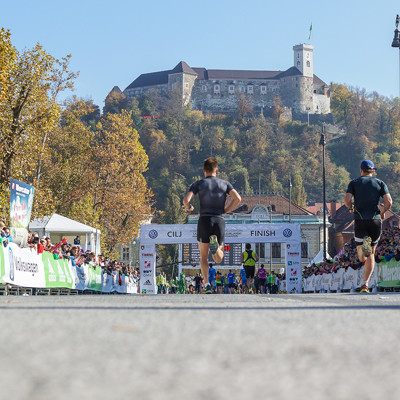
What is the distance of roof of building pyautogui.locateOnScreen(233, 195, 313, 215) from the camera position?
118m

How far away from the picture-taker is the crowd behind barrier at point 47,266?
1988 cm

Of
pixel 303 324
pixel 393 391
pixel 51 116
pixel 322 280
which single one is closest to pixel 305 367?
pixel 393 391

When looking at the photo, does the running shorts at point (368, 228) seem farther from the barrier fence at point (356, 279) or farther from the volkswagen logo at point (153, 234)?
the volkswagen logo at point (153, 234)

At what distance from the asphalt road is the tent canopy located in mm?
33569

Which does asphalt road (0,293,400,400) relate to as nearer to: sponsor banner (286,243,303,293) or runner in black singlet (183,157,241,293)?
runner in black singlet (183,157,241,293)

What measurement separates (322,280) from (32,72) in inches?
603

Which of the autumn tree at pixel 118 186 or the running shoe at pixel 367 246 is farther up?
the autumn tree at pixel 118 186

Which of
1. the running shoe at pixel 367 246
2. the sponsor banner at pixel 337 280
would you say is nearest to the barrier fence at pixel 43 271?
the running shoe at pixel 367 246

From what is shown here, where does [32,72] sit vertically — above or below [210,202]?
above

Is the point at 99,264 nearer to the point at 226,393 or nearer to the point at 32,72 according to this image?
the point at 32,72

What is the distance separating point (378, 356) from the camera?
386 cm

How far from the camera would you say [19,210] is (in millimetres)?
21516

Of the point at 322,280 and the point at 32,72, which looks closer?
the point at 32,72

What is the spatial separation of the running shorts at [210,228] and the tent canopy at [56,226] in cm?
2666
